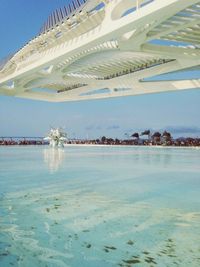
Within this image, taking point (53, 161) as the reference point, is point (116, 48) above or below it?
above

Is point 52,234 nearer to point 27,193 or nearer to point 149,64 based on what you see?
point 27,193

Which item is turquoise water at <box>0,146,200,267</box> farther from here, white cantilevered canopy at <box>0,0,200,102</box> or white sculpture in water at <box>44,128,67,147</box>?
white sculpture in water at <box>44,128,67,147</box>

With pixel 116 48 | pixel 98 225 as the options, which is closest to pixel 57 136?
pixel 116 48

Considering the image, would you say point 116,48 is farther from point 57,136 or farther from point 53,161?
point 57,136

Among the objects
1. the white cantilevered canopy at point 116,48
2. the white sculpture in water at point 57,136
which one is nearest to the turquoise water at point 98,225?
the white cantilevered canopy at point 116,48

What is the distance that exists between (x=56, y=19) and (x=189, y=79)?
8721mm

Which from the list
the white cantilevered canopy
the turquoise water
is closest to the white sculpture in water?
the white cantilevered canopy

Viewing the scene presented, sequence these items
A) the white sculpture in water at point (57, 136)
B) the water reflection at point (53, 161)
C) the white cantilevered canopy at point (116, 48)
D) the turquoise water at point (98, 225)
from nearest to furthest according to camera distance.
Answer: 1. the turquoise water at point (98, 225)
2. the white cantilevered canopy at point (116, 48)
3. the water reflection at point (53, 161)
4. the white sculpture in water at point (57, 136)

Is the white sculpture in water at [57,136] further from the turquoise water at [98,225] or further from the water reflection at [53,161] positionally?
the turquoise water at [98,225]

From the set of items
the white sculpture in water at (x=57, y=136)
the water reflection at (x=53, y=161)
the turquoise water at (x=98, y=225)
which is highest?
the white sculpture in water at (x=57, y=136)

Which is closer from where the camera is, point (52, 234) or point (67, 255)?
point (67, 255)

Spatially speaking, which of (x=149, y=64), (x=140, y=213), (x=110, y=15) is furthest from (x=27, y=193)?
(x=149, y=64)

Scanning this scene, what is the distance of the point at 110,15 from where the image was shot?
356 inches

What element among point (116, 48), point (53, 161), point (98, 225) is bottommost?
point (98, 225)
